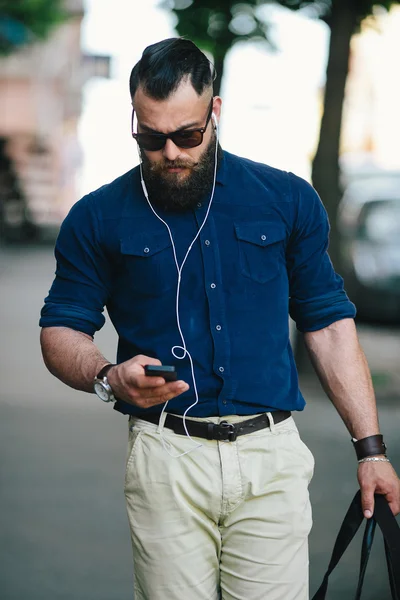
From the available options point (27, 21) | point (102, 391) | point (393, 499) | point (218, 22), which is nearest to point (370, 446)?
point (393, 499)

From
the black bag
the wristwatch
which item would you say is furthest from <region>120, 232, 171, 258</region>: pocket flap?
the black bag

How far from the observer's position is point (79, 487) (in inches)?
263

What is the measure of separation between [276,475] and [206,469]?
212 mm

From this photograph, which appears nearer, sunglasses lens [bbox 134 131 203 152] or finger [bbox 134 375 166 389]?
finger [bbox 134 375 166 389]

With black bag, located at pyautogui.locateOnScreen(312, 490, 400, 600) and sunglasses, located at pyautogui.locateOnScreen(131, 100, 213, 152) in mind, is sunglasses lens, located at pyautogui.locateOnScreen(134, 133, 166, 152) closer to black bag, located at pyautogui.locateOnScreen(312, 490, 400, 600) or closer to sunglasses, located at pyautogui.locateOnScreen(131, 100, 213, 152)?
sunglasses, located at pyautogui.locateOnScreen(131, 100, 213, 152)

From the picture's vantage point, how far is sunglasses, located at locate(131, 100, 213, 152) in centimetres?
303

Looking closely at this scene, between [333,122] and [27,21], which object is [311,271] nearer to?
[333,122]

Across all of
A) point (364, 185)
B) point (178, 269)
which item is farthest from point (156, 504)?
point (364, 185)

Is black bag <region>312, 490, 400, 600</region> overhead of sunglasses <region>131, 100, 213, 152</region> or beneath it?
beneath

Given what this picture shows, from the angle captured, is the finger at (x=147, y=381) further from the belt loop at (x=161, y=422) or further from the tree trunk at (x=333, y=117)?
the tree trunk at (x=333, y=117)

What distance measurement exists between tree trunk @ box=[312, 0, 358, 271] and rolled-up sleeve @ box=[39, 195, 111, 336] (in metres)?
7.12

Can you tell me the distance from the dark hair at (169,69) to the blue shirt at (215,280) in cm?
28

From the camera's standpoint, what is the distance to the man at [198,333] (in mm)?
3033

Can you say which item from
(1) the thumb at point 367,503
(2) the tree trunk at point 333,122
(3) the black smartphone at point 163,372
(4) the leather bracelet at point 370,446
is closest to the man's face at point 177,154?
(3) the black smartphone at point 163,372
